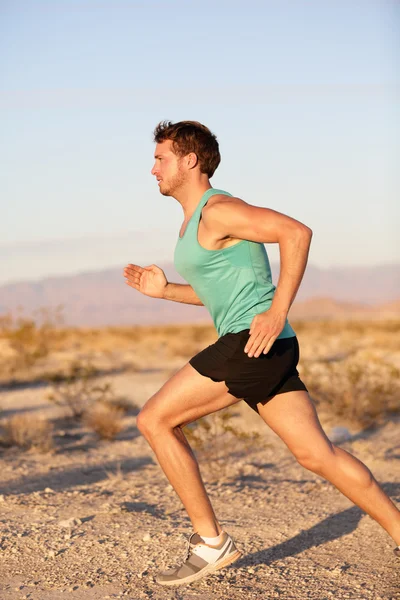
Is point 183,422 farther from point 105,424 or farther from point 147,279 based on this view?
point 105,424

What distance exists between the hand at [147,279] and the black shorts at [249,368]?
27.1 inches

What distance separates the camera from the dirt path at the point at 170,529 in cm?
398

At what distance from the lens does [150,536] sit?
4801 millimetres

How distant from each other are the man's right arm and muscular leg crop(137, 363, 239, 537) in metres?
0.61

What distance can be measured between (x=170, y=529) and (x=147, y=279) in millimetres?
1789

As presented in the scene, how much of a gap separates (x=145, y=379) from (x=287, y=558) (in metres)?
11.5

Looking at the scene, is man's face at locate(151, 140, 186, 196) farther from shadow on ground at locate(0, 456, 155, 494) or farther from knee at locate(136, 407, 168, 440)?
shadow on ground at locate(0, 456, 155, 494)

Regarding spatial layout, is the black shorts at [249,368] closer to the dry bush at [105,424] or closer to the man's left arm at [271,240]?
the man's left arm at [271,240]

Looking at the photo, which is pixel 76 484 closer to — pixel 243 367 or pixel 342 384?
pixel 243 367

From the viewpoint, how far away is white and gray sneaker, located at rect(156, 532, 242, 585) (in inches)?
152

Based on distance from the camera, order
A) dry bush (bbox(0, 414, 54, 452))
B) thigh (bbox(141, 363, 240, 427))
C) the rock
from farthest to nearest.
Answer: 1. dry bush (bbox(0, 414, 54, 452))
2. the rock
3. thigh (bbox(141, 363, 240, 427))

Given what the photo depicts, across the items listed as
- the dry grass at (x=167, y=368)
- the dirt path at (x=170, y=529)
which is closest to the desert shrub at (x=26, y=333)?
the dry grass at (x=167, y=368)

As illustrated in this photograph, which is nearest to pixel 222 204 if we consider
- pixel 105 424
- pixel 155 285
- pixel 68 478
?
pixel 155 285

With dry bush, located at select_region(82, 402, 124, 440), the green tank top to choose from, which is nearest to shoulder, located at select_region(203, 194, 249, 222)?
Answer: the green tank top
